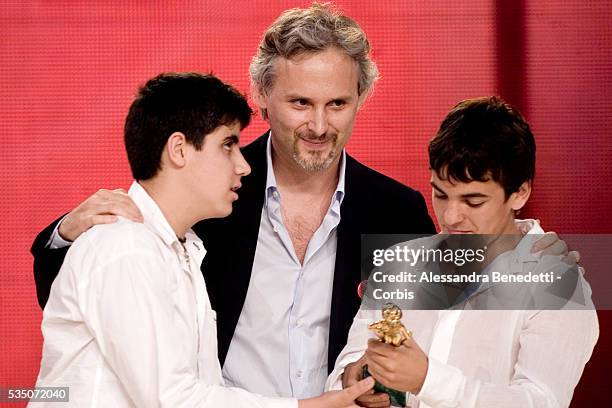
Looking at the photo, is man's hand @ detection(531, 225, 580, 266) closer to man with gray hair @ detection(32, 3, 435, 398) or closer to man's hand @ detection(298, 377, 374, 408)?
man's hand @ detection(298, 377, 374, 408)

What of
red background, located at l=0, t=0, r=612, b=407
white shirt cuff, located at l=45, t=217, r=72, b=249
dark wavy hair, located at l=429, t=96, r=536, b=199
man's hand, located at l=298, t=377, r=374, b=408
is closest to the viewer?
man's hand, located at l=298, t=377, r=374, b=408

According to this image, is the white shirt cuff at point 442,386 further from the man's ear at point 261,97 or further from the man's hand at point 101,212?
the man's ear at point 261,97

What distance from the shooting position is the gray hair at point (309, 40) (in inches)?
115

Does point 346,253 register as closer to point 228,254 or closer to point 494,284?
point 228,254

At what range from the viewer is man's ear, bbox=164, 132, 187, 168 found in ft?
7.88

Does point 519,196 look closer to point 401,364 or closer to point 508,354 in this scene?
point 508,354

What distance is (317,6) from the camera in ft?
10.3

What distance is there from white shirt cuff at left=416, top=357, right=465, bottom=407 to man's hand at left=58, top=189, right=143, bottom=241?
2.64ft

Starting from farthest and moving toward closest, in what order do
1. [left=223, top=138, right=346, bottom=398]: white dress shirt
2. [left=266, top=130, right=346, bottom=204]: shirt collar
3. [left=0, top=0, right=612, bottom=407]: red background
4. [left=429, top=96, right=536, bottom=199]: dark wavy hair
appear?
[left=0, top=0, right=612, bottom=407]: red background, [left=266, top=130, right=346, bottom=204]: shirt collar, [left=223, top=138, right=346, bottom=398]: white dress shirt, [left=429, top=96, right=536, bottom=199]: dark wavy hair

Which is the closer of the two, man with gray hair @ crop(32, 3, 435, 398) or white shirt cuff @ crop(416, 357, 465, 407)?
white shirt cuff @ crop(416, 357, 465, 407)

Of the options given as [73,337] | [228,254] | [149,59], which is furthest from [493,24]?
[73,337]

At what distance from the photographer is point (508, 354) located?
2.22 meters

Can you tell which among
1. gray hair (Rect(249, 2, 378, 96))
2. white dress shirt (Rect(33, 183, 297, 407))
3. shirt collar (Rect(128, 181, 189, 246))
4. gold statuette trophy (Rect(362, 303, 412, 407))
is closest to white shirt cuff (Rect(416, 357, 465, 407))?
gold statuette trophy (Rect(362, 303, 412, 407))

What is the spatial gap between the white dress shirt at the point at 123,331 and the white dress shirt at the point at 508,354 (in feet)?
1.33
